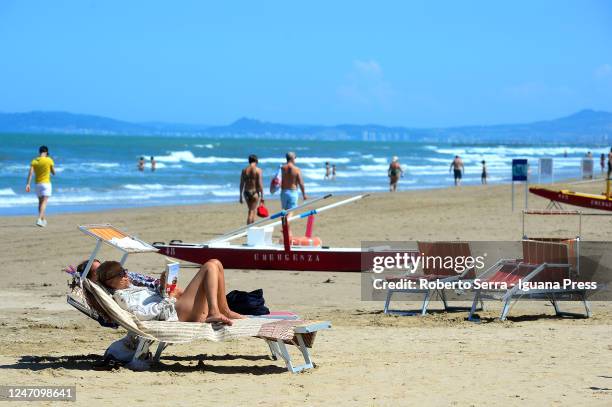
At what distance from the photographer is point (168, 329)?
7.01 m

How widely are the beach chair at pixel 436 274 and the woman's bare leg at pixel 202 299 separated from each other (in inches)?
117

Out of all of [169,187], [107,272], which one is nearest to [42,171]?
[107,272]

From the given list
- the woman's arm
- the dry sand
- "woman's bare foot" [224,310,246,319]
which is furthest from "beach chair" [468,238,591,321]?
the woman's arm

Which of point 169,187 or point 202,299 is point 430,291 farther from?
point 169,187

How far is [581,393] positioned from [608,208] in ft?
47.5

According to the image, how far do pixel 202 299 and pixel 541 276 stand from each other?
3.64m

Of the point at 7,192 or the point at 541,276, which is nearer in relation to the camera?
the point at 541,276

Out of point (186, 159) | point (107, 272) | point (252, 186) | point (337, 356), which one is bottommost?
point (337, 356)

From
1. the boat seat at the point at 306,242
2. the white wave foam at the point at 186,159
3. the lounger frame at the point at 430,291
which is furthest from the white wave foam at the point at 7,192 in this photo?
the white wave foam at the point at 186,159

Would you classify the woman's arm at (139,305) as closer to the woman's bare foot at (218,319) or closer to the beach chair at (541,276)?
the woman's bare foot at (218,319)

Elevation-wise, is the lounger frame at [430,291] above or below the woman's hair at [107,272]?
below

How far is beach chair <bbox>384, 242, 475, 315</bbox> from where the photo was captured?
979cm

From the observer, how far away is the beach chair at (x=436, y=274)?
9.79 meters

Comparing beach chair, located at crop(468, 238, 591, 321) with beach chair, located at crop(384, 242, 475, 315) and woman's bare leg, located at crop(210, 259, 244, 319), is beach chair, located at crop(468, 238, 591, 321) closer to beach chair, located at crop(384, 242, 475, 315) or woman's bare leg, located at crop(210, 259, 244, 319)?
beach chair, located at crop(384, 242, 475, 315)
